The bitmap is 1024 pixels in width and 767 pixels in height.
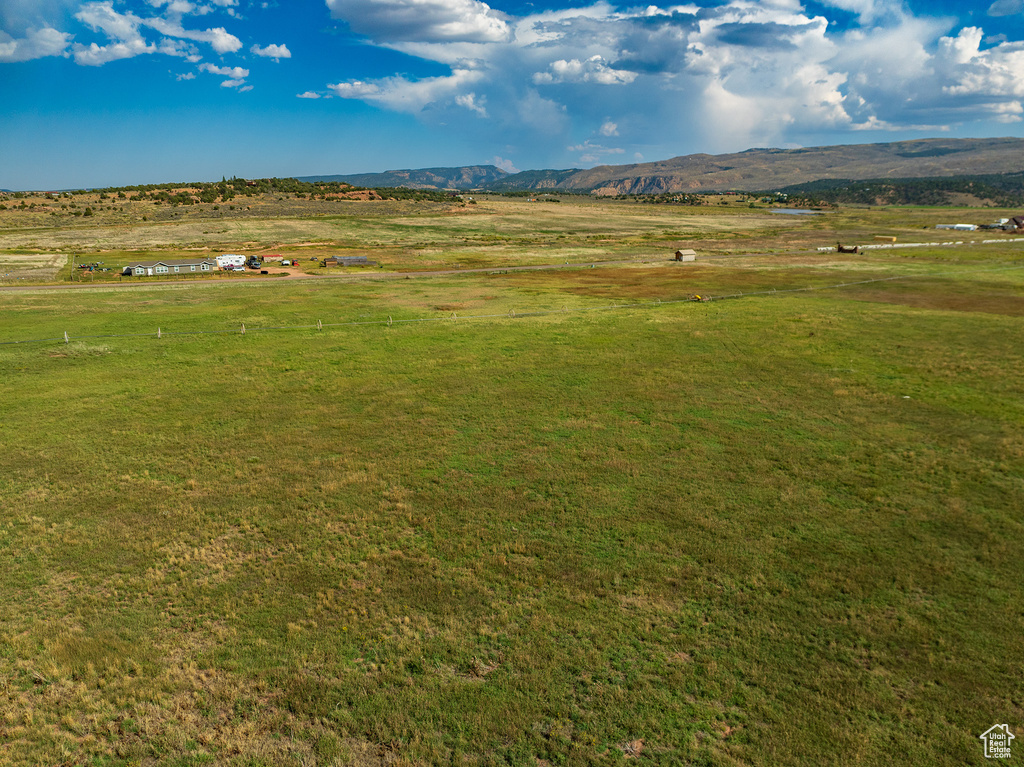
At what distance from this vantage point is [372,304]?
61094 millimetres

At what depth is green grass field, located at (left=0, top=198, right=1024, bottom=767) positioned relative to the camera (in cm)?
1216

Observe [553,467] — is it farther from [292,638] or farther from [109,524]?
[109,524]

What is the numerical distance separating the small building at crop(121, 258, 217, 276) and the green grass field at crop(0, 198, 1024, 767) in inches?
2189

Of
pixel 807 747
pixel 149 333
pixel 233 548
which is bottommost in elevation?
pixel 807 747

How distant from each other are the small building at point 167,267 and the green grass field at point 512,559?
55.6 meters

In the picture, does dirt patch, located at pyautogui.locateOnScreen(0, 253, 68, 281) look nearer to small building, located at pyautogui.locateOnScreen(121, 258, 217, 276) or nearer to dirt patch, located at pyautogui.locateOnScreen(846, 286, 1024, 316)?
small building, located at pyautogui.locateOnScreen(121, 258, 217, 276)

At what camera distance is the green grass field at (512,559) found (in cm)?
1216

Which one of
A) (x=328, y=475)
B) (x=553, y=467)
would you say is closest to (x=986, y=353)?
(x=553, y=467)

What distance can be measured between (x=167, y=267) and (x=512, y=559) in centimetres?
9399

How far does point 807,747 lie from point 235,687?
12.7 m

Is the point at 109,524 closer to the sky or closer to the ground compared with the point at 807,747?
closer to the sky

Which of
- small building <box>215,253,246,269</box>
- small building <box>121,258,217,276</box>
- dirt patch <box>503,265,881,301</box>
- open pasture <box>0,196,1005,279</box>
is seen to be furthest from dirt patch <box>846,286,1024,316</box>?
small building <box>121,258,217,276</box>

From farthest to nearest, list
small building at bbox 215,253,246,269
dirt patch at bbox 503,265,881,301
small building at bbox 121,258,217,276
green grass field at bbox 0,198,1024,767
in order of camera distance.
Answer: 1. small building at bbox 215,253,246,269
2. small building at bbox 121,258,217,276
3. dirt patch at bbox 503,265,881,301
4. green grass field at bbox 0,198,1024,767

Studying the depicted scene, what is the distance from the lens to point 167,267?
89.6 meters
